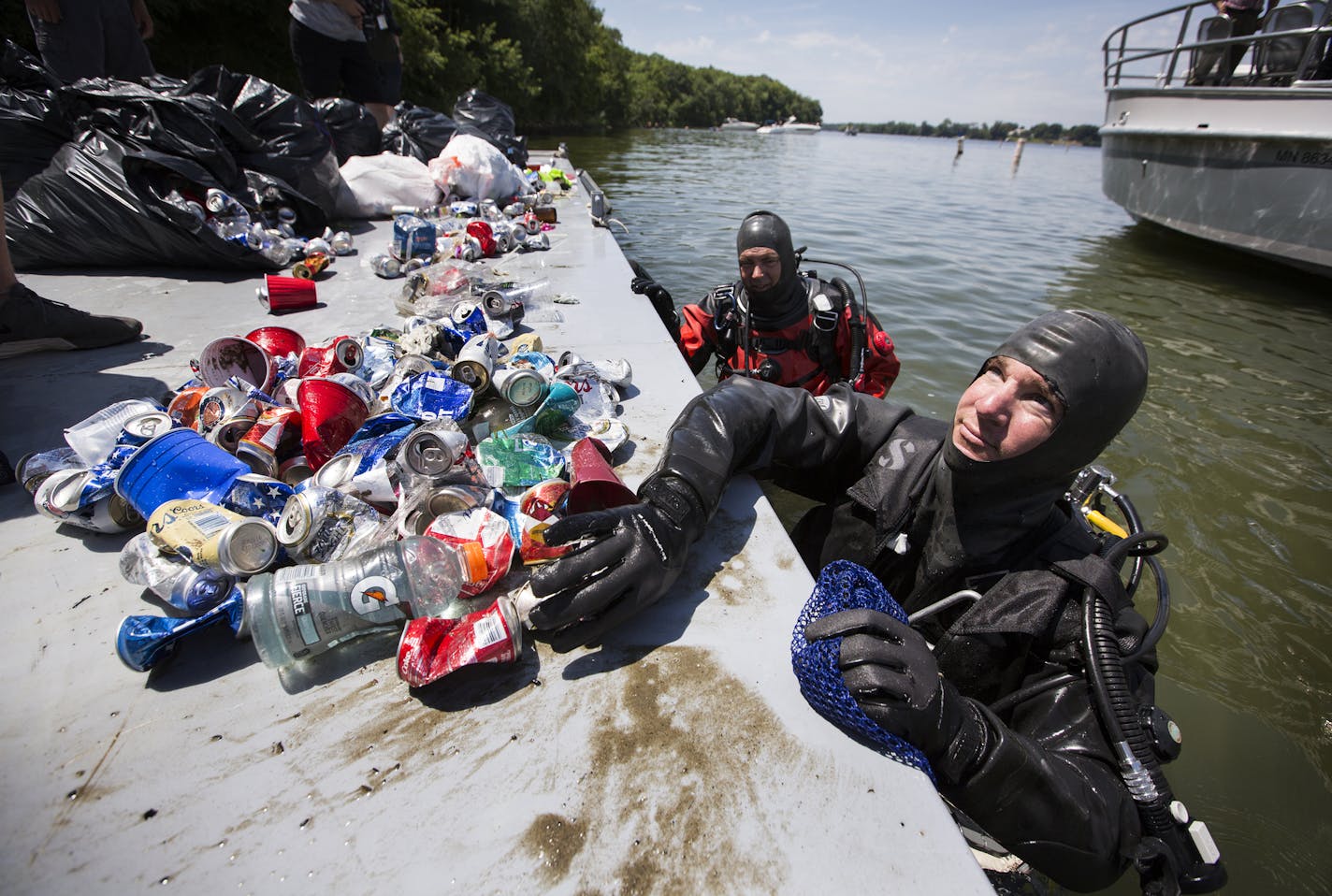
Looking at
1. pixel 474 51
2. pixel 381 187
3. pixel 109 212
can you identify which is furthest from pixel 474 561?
pixel 474 51

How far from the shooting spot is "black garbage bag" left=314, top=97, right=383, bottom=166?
5.36 m

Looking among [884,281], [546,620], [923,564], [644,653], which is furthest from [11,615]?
[884,281]

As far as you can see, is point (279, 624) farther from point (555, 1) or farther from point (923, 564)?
point (555, 1)

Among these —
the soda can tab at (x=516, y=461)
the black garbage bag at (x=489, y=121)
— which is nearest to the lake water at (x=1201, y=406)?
the soda can tab at (x=516, y=461)

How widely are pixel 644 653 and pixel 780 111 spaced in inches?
4888

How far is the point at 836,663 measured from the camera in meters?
1.13

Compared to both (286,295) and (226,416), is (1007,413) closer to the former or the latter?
(226,416)

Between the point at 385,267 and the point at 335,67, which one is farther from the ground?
the point at 335,67

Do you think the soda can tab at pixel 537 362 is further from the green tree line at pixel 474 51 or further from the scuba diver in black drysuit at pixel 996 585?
the green tree line at pixel 474 51

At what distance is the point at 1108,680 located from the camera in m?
1.23

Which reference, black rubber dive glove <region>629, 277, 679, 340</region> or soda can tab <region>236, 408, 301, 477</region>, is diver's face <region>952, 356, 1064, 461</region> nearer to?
soda can tab <region>236, 408, 301, 477</region>

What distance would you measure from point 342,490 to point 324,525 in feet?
0.41

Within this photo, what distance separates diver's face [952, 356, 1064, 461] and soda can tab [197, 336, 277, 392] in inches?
88.9

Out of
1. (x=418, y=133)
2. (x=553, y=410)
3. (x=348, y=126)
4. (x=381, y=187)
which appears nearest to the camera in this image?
(x=553, y=410)
